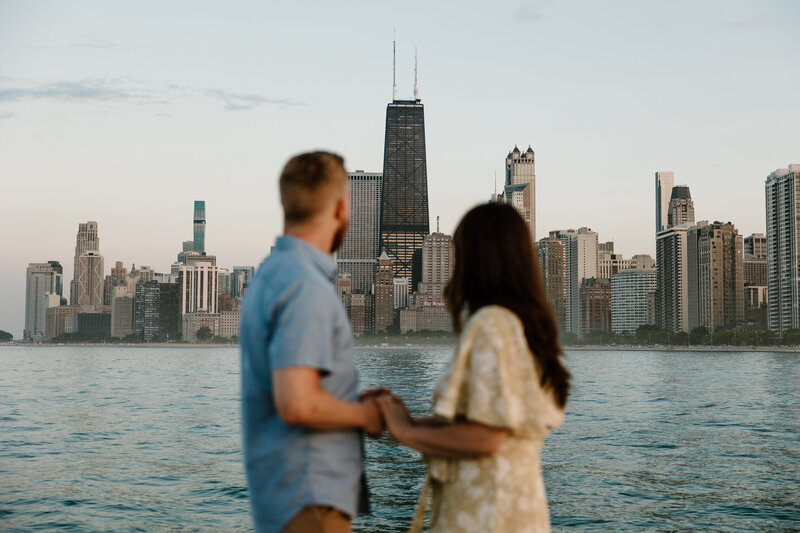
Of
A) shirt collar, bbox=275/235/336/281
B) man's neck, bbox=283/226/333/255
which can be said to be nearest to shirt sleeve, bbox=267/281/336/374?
shirt collar, bbox=275/235/336/281

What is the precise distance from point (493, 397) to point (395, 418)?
393 mm

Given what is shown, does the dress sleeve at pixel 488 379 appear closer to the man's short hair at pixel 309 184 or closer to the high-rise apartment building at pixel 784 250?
the man's short hair at pixel 309 184

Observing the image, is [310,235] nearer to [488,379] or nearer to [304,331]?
[304,331]

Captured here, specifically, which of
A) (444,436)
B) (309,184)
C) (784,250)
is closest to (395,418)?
(444,436)

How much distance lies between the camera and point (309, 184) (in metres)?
3.14

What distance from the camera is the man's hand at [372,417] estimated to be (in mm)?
3102

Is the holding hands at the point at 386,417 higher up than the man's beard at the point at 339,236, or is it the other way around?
the man's beard at the point at 339,236

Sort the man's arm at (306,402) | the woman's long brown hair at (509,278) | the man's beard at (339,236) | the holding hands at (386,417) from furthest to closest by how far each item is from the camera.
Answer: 1. the man's beard at (339,236)
2. the woman's long brown hair at (509,278)
3. the holding hands at (386,417)
4. the man's arm at (306,402)

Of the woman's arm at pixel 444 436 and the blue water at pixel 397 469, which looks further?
the blue water at pixel 397 469

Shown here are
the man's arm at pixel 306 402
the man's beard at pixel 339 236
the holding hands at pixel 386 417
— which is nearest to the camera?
the man's arm at pixel 306 402

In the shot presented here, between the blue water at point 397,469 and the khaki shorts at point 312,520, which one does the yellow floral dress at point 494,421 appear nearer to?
the khaki shorts at point 312,520

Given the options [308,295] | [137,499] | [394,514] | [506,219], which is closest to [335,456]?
[308,295]

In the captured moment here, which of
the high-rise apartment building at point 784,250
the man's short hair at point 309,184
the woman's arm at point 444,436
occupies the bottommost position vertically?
the woman's arm at point 444,436

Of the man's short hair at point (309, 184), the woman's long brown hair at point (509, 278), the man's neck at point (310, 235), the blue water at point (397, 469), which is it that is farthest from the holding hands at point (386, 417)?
the blue water at point (397, 469)
